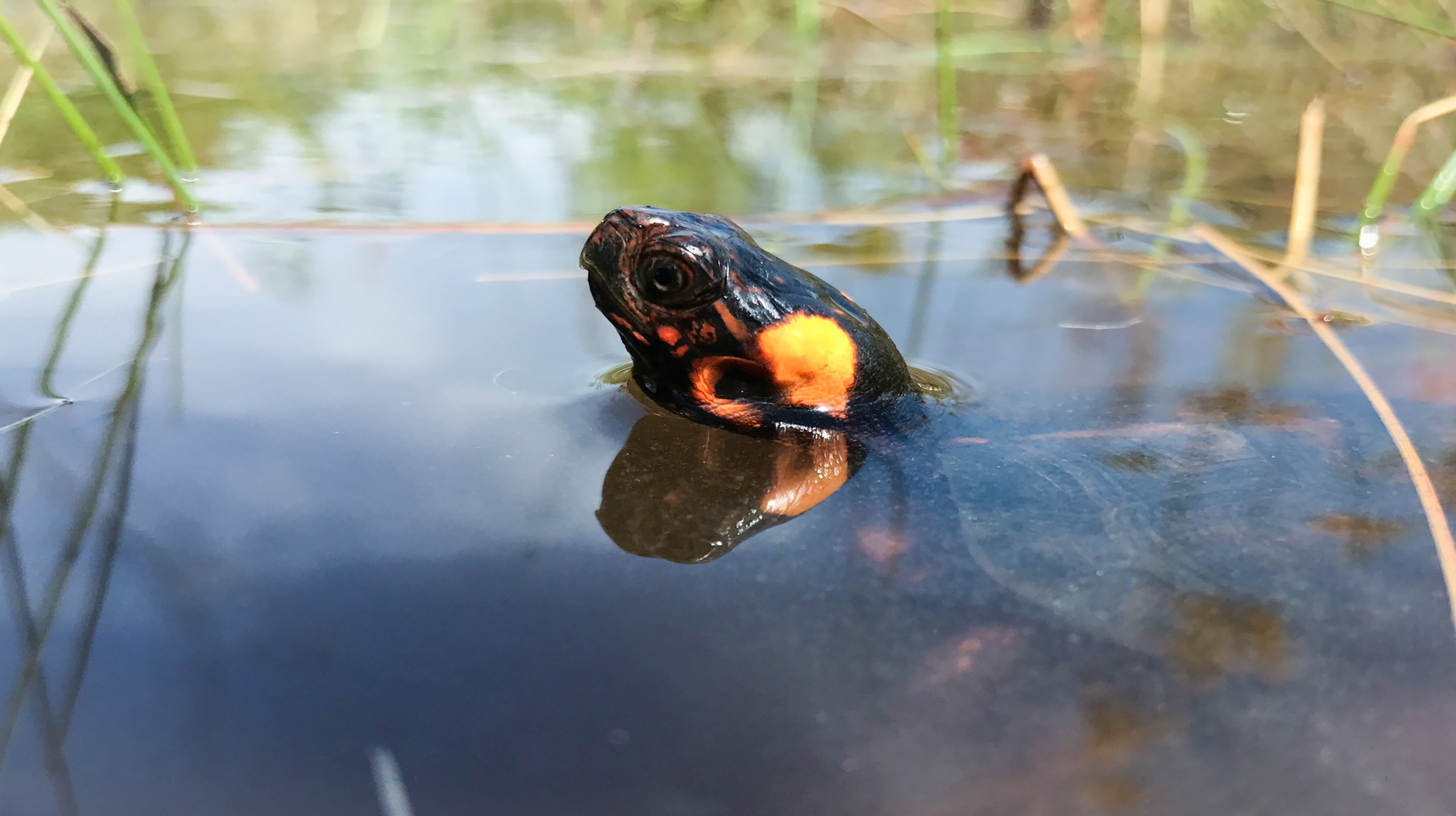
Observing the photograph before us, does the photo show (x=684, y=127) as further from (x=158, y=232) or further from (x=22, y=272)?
(x=22, y=272)

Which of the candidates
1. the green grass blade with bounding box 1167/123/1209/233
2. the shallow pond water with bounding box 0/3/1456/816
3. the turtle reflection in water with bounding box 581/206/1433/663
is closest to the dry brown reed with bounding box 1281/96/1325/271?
the shallow pond water with bounding box 0/3/1456/816

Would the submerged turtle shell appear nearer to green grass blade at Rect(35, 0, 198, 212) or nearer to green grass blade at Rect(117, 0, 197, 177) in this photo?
green grass blade at Rect(35, 0, 198, 212)

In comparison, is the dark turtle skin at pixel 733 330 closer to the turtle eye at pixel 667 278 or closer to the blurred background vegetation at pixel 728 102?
the turtle eye at pixel 667 278

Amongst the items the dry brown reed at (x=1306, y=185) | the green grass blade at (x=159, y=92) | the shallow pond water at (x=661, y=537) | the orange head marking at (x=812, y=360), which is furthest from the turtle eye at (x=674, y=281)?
the dry brown reed at (x=1306, y=185)

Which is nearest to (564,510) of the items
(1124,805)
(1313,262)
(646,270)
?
(646,270)

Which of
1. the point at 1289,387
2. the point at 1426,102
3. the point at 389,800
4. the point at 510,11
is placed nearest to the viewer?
the point at 389,800
